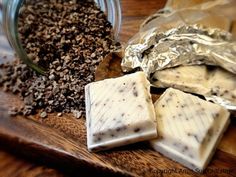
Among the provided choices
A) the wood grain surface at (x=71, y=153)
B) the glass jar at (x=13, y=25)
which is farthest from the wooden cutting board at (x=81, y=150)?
the glass jar at (x=13, y=25)

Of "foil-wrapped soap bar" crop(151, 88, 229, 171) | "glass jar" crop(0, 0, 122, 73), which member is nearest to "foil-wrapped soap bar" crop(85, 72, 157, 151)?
"foil-wrapped soap bar" crop(151, 88, 229, 171)

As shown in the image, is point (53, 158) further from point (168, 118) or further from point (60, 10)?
point (60, 10)

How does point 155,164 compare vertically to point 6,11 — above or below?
below

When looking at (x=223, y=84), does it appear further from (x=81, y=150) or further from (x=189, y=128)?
(x=81, y=150)

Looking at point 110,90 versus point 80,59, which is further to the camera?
point 80,59

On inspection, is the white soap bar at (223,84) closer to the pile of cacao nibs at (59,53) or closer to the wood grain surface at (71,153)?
the wood grain surface at (71,153)

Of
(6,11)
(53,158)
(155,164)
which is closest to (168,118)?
(155,164)

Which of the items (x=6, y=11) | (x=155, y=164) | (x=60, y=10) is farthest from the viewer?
(x=60, y=10)
